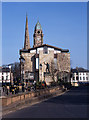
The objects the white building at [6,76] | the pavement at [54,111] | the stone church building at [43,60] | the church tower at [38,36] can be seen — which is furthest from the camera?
the church tower at [38,36]

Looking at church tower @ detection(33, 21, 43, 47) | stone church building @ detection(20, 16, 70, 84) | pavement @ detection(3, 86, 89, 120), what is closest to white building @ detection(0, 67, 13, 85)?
stone church building @ detection(20, 16, 70, 84)

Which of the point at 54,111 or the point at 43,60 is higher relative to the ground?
the point at 43,60

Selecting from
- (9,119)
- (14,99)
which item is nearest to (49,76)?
(14,99)

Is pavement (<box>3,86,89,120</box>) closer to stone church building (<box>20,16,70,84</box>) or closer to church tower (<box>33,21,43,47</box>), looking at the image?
stone church building (<box>20,16,70,84</box>)

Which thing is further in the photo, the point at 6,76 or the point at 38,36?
the point at 38,36

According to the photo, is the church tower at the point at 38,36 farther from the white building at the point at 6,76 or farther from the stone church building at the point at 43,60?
the stone church building at the point at 43,60

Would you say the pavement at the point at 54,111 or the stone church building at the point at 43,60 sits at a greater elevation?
the stone church building at the point at 43,60

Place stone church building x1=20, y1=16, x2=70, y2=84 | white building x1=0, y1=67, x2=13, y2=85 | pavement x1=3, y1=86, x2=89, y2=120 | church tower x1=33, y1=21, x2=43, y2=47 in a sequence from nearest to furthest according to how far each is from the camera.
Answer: pavement x1=3, y1=86, x2=89, y2=120
white building x1=0, y1=67, x2=13, y2=85
stone church building x1=20, y1=16, x2=70, y2=84
church tower x1=33, y1=21, x2=43, y2=47

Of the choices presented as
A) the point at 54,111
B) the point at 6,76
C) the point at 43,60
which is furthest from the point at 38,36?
the point at 54,111

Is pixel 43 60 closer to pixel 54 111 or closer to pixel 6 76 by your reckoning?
pixel 6 76

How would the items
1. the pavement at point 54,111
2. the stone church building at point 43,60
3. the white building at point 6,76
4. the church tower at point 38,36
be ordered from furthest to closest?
the church tower at point 38,36 → the stone church building at point 43,60 → the white building at point 6,76 → the pavement at point 54,111

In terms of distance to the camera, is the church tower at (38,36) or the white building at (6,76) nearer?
the white building at (6,76)

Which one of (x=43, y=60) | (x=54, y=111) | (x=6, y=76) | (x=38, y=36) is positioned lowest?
(x=54, y=111)

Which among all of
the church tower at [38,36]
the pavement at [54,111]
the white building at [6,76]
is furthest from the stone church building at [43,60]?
the pavement at [54,111]
